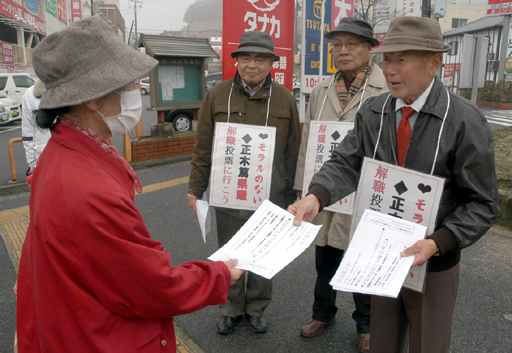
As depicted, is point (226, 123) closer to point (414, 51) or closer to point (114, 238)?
point (414, 51)

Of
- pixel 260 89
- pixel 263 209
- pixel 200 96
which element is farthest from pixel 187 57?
pixel 263 209

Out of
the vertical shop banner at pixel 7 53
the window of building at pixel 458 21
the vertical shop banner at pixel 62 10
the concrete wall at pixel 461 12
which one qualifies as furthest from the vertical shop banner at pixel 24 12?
the window of building at pixel 458 21

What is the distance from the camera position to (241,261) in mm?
1565

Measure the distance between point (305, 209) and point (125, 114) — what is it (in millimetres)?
895

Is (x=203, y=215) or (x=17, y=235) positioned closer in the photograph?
(x=203, y=215)

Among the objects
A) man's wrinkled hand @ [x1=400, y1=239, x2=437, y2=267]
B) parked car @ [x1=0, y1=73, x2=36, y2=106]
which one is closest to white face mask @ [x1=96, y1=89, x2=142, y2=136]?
man's wrinkled hand @ [x1=400, y1=239, x2=437, y2=267]

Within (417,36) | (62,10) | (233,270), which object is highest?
(62,10)

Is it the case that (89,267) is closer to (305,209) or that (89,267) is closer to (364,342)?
(305,209)

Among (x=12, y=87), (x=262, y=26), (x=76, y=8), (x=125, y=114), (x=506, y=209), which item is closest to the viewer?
(x=125, y=114)

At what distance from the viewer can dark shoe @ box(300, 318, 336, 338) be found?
9.02 feet

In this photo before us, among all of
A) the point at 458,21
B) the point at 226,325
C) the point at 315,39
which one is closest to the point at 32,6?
the point at 315,39

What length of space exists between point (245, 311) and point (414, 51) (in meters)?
2.11

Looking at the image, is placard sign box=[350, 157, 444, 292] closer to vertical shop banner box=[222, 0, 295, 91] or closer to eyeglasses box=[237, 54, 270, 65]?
eyeglasses box=[237, 54, 270, 65]

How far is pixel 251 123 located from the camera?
2.71 metres
